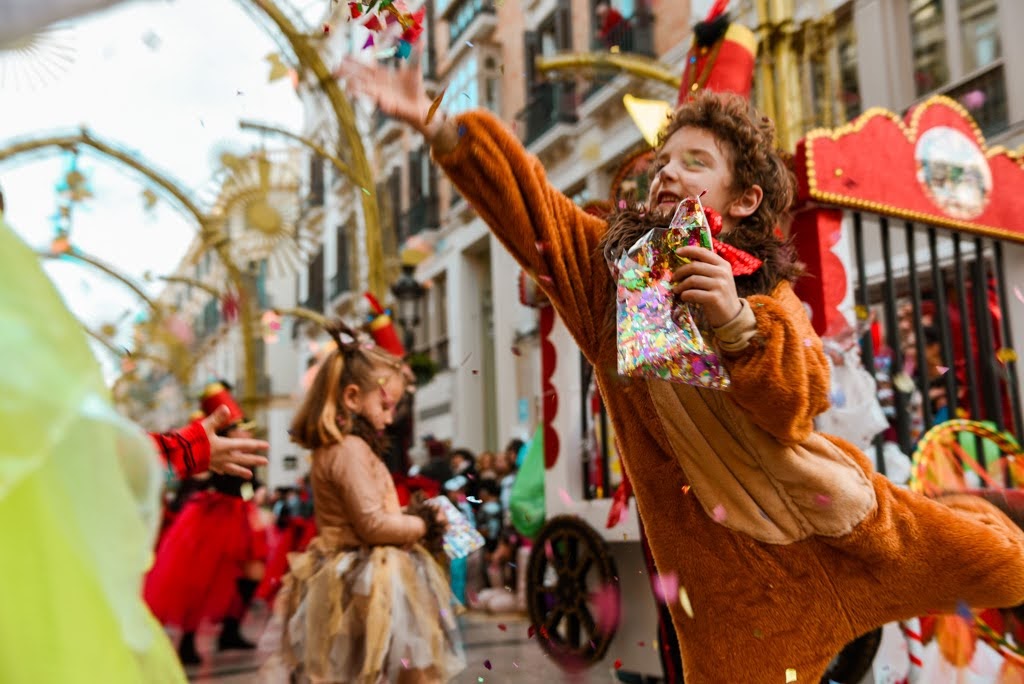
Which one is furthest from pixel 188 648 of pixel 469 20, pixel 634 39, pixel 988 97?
pixel 469 20

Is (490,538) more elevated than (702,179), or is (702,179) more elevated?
(702,179)

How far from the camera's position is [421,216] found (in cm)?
1856

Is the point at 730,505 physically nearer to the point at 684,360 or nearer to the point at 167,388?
the point at 684,360

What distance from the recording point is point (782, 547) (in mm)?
1779

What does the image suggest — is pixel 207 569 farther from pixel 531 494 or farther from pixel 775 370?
pixel 775 370

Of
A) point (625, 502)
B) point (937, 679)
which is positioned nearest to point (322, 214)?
point (625, 502)

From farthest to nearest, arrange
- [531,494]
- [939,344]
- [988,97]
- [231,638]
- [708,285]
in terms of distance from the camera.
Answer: [988,97] < [231,638] < [531,494] < [939,344] < [708,285]

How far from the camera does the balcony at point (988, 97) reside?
786 cm

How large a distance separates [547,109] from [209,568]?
930cm

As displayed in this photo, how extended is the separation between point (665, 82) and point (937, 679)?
3926 millimetres

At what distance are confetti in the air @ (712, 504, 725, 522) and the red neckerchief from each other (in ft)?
1.44

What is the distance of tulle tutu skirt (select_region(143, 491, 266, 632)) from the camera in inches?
264

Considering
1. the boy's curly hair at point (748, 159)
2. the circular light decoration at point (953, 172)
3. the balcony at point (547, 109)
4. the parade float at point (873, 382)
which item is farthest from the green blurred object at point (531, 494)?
the balcony at point (547, 109)

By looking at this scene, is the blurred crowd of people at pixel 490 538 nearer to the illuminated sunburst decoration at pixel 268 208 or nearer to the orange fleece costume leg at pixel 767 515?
the illuminated sunburst decoration at pixel 268 208
